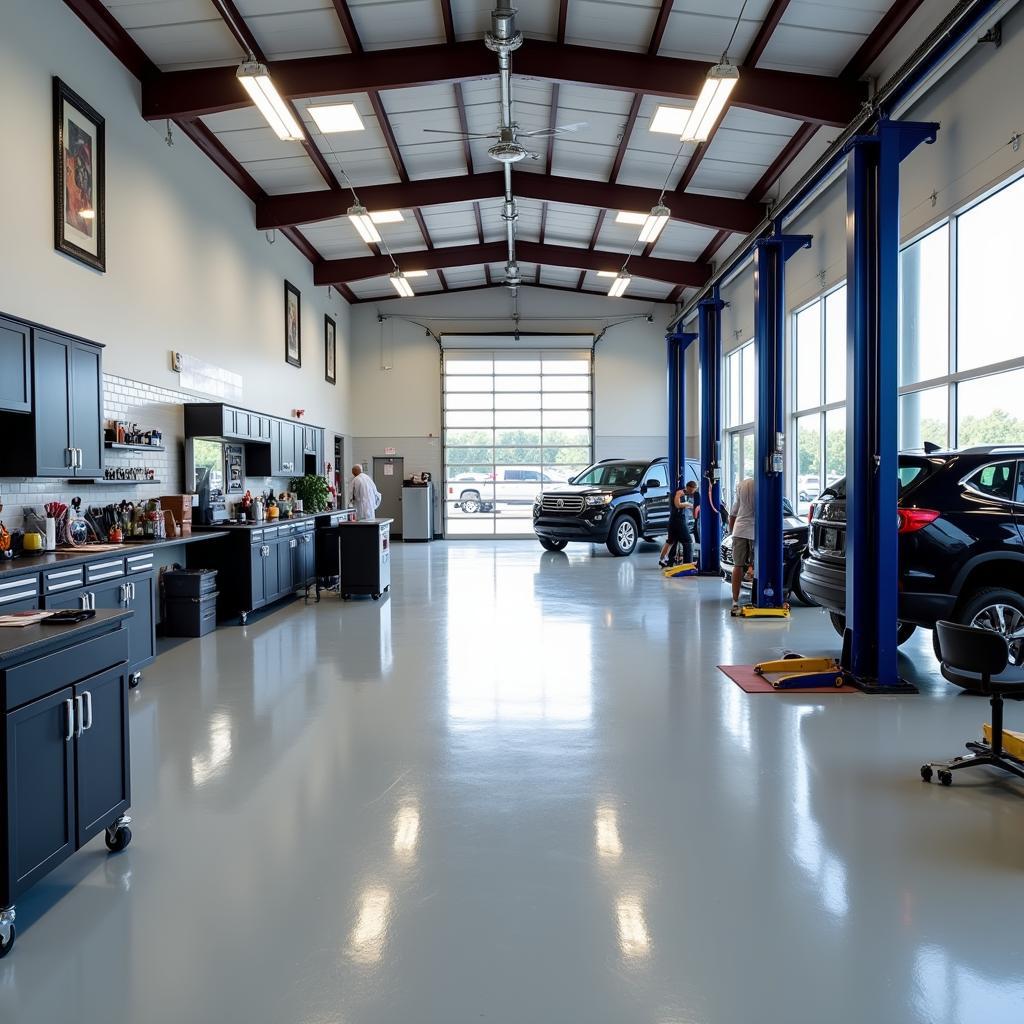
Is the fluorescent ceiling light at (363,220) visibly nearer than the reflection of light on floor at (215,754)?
No

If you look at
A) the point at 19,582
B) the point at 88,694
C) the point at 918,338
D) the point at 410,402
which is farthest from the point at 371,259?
the point at 88,694

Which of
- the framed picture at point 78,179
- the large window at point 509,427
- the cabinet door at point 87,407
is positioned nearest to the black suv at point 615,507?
the large window at point 509,427

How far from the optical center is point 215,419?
9398mm

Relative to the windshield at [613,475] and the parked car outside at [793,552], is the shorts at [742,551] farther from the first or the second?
the windshield at [613,475]

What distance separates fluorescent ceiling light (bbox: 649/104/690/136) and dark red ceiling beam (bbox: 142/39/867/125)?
2.86ft

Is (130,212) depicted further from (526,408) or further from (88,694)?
(526,408)

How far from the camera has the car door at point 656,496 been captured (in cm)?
1523

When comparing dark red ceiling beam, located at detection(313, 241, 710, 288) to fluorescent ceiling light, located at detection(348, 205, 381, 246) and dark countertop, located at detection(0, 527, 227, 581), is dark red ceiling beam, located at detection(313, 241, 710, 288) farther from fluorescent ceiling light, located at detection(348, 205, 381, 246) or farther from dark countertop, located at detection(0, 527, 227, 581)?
dark countertop, located at detection(0, 527, 227, 581)

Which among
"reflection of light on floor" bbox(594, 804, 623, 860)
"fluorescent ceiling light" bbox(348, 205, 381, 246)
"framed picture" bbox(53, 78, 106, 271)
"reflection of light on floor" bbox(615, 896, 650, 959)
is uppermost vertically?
"fluorescent ceiling light" bbox(348, 205, 381, 246)

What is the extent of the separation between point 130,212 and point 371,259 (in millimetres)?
8760

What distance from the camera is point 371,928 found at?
8.60 feet

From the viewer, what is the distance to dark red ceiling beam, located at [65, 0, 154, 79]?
727 centimetres

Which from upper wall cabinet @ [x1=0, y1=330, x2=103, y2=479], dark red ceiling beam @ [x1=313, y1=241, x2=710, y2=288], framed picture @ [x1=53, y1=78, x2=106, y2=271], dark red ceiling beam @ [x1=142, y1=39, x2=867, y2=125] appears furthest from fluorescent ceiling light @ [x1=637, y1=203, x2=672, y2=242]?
upper wall cabinet @ [x1=0, y1=330, x2=103, y2=479]

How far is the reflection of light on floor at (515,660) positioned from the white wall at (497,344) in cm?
1039
